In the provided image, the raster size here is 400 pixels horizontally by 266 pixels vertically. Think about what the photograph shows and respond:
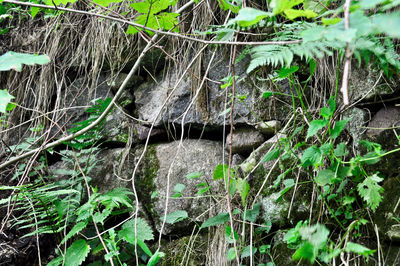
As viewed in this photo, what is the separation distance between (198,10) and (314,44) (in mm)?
1213

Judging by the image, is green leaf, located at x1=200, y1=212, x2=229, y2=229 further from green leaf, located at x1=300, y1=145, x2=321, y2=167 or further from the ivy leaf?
the ivy leaf

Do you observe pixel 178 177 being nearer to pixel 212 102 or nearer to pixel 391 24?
pixel 212 102

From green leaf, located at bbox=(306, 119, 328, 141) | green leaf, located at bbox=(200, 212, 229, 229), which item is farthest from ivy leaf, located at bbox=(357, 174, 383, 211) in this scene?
green leaf, located at bbox=(200, 212, 229, 229)

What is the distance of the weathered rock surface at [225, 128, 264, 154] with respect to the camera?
1771 millimetres

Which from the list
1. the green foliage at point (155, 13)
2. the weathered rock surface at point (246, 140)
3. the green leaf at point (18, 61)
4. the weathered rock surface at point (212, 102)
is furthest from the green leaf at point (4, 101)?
the weathered rock surface at point (246, 140)

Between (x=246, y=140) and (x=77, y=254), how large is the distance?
94 centimetres

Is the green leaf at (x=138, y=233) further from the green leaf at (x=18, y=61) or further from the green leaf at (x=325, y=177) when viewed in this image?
the green leaf at (x=18, y=61)

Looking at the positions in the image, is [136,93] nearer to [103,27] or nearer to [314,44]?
[103,27]

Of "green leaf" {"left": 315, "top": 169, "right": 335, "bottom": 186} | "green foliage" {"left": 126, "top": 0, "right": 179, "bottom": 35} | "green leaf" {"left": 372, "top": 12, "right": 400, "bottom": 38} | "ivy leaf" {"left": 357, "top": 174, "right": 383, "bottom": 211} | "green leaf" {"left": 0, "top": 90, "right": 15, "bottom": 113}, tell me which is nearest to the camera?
"green leaf" {"left": 372, "top": 12, "right": 400, "bottom": 38}

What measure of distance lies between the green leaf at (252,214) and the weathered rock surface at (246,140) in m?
0.32

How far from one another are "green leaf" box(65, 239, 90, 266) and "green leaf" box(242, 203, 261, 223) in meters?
0.69

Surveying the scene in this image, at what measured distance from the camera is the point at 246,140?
5.90 feet

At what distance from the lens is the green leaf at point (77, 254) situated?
1531mm

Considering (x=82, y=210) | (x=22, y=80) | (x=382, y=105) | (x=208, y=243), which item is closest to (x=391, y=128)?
(x=382, y=105)
